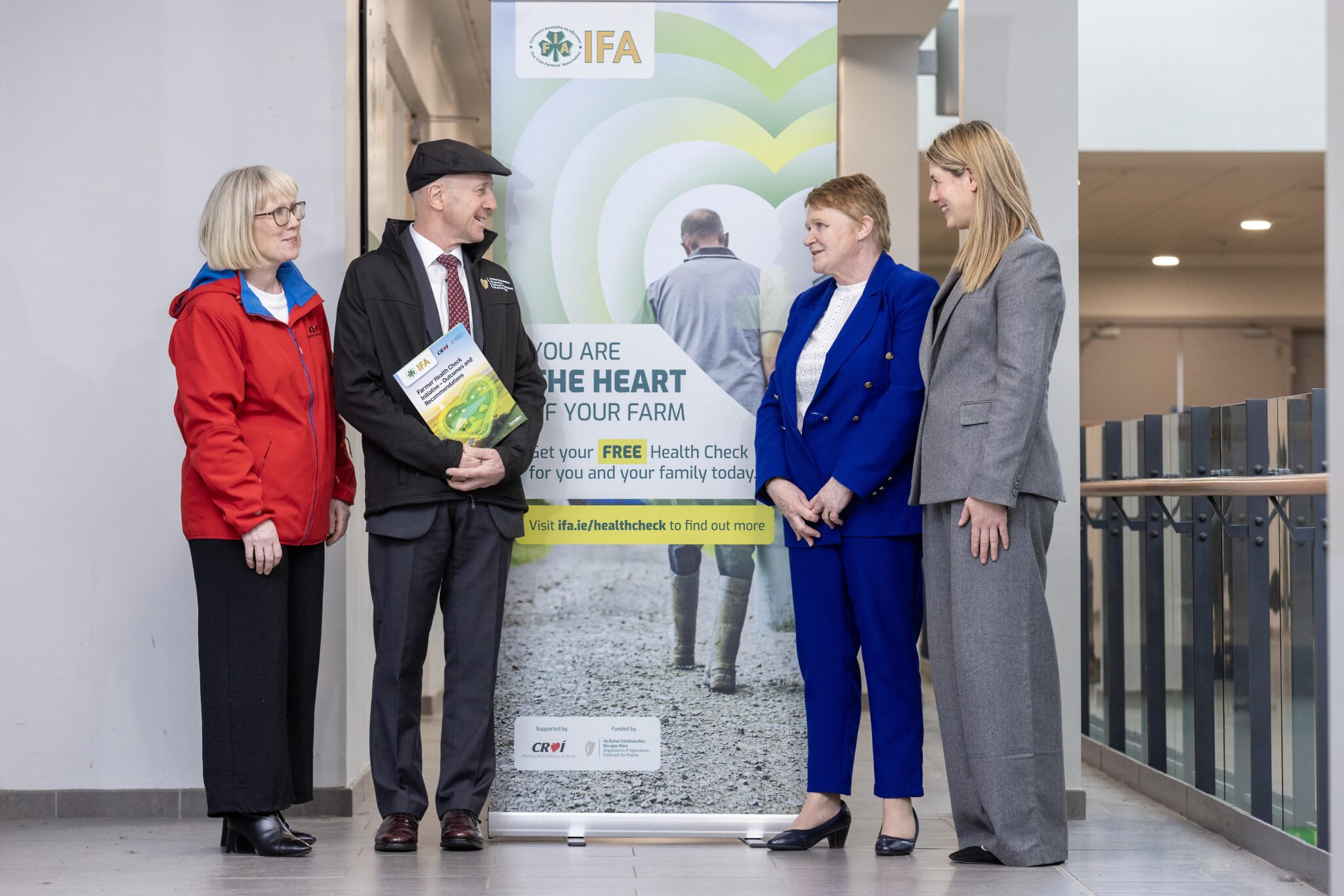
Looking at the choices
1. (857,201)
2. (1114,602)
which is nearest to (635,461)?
(857,201)

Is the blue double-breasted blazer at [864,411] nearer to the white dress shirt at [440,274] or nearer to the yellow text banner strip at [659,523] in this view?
the yellow text banner strip at [659,523]

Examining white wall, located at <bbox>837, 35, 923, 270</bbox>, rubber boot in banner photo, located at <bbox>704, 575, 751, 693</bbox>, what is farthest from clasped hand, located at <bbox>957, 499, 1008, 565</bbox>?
white wall, located at <bbox>837, 35, 923, 270</bbox>

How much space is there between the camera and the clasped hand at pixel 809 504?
10.1 feet

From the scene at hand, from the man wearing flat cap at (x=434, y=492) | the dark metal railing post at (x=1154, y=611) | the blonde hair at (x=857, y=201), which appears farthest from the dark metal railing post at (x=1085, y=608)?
the man wearing flat cap at (x=434, y=492)

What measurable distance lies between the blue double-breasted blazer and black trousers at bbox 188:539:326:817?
125cm

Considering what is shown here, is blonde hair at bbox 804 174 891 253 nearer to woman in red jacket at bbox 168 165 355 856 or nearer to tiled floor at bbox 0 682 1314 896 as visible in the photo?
woman in red jacket at bbox 168 165 355 856

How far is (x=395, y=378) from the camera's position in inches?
123

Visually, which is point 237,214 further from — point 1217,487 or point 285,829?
point 1217,487

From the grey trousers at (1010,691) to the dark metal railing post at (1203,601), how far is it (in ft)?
2.77

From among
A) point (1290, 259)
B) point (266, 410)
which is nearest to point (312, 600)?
point (266, 410)

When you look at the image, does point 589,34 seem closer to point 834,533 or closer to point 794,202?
point 794,202

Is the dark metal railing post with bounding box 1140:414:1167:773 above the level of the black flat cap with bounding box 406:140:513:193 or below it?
below

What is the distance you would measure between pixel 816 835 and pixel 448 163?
1.90m

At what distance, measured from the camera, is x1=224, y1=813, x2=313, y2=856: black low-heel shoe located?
3.09 metres
